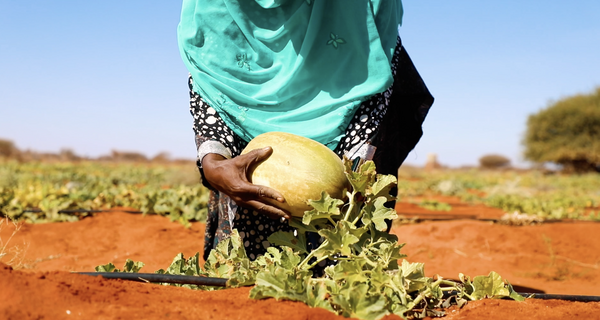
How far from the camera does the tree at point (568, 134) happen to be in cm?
3042

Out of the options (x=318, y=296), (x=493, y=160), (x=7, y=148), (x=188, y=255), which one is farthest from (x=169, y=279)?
(x=493, y=160)

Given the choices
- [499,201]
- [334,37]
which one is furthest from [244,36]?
[499,201]

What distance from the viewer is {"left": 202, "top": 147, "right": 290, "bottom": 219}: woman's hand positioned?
7.02 ft

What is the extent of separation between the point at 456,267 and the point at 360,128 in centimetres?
237

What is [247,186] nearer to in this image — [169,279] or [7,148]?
[169,279]

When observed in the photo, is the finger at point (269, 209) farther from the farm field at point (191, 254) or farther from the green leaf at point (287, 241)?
the farm field at point (191, 254)

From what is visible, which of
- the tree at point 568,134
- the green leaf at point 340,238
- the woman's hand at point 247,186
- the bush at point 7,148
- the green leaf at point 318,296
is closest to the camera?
the green leaf at point 318,296

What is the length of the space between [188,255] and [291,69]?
2.32m

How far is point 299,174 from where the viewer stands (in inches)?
84.7

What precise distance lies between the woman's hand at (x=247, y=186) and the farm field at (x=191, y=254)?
369 millimetres

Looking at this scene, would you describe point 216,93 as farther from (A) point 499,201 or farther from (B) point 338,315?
(A) point 499,201

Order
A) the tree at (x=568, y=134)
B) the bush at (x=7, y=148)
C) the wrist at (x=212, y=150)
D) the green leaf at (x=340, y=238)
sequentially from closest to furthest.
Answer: the green leaf at (x=340, y=238)
the wrist at (x=212, y=150)
the tree at (x=568, y=134)
the bush at (x=7, y=148)

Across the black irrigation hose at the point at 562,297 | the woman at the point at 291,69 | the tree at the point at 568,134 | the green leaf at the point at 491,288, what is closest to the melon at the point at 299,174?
the woman at the point at 291,69

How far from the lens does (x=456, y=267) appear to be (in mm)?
4664
